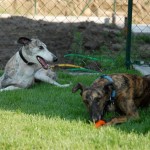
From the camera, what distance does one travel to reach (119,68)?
31.8 feet

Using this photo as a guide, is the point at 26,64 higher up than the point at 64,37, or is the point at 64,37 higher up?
the point at 64,37

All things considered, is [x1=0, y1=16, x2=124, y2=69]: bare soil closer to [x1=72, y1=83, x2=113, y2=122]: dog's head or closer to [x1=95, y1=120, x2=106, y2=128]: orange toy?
[x1=72, y1=83, x2=113, y2=122]: dog's head

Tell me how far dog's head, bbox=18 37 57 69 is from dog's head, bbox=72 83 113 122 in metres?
2.41

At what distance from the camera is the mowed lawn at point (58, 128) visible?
16.1 feet

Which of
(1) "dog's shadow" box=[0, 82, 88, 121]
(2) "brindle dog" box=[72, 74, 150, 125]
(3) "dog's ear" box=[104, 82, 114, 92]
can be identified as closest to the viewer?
(2) "brindle dog" box=[72, 74, 150, 125]

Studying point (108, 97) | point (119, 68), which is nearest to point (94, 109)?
point (108, 97)

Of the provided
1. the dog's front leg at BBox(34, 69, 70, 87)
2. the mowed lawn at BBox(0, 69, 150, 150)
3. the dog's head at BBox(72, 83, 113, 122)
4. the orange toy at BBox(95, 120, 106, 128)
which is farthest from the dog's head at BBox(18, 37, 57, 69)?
the orange toy at BBox(95, 120, 106, 128)

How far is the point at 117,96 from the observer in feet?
20.2

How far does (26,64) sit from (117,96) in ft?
8.81

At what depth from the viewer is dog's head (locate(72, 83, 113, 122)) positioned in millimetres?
5801

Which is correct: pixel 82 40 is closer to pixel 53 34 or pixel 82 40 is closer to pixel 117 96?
pixel 53 34

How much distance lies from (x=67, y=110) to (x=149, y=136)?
1617 mm

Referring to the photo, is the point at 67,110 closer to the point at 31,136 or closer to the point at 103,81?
the point at 103,81

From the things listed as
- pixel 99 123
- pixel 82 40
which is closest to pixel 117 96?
pixel 99 123
